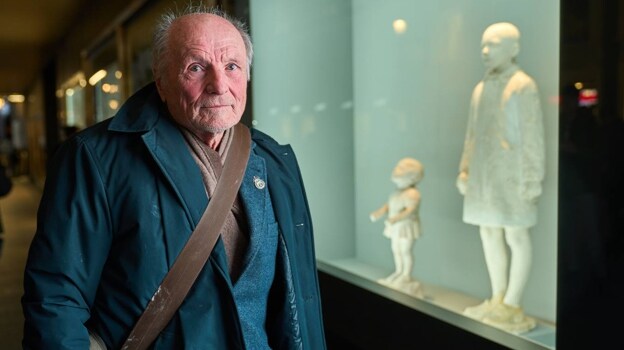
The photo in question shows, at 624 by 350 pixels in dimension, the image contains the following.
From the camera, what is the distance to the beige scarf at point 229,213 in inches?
65.1

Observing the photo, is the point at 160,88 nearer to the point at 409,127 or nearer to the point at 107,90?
the point at 409,127

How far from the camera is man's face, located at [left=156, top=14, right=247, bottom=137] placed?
1.63 m

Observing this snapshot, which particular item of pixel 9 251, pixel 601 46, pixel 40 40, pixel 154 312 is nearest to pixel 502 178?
pixel 601 46

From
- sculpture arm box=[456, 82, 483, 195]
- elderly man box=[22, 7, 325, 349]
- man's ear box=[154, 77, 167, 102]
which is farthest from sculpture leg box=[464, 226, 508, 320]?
man's ear box=[154, 77, 167, 102]

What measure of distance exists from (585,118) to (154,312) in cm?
188

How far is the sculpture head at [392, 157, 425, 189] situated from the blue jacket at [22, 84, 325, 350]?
297 cm

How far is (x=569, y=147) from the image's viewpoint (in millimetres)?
2648

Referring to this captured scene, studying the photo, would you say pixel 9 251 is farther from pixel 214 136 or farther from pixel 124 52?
pixel 214 136

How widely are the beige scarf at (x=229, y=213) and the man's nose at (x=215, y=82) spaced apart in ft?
0.44

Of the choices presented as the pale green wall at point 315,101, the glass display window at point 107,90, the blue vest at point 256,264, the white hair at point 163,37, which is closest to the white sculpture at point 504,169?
the pale green wall at point 315,101

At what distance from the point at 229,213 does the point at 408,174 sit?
3.00m

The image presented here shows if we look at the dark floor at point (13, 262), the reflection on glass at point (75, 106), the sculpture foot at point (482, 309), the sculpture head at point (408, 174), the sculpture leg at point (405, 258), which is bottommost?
the dark floor at point (13, 262)

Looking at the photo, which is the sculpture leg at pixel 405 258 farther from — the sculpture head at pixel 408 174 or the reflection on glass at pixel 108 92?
the reflection on glass at pixel 108 92

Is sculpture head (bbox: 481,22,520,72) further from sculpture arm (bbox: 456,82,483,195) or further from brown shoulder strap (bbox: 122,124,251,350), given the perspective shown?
brown shoulder strap (bbox: 122,124,251,350)
